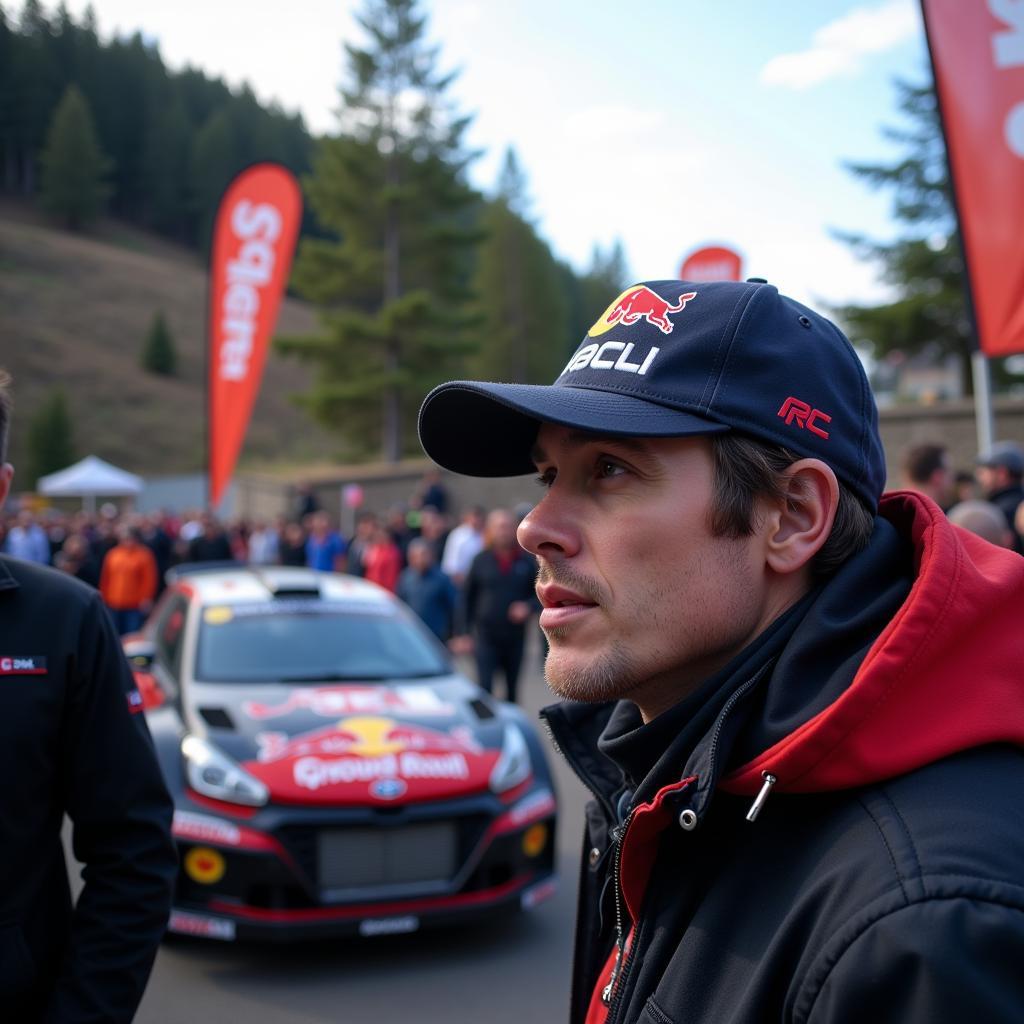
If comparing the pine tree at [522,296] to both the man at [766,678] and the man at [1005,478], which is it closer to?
the man at [1005,478]

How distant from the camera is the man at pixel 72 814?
1.93 m

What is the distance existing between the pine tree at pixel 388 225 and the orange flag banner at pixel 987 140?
30536 millimetres

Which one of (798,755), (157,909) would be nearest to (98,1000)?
(157,909)

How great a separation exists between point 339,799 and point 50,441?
48044 mm

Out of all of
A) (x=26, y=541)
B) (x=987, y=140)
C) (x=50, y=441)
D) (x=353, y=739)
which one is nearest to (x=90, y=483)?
(x=26, y=541)

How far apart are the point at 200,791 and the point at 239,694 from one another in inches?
30.0

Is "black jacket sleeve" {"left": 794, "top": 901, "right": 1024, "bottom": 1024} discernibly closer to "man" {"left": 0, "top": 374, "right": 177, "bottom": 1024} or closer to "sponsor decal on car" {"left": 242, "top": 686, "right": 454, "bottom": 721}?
"man" {"left": 0, "top": 374, "right": 177, "bottom": 1024}

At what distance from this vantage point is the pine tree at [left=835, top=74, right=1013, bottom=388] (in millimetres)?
20391

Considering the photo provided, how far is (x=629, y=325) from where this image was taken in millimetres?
1519

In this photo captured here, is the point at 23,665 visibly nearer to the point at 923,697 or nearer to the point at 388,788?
the point at 923,697

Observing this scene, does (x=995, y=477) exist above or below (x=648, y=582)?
below

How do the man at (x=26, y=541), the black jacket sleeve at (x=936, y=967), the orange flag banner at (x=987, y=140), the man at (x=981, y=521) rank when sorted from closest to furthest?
the black jacket sleeve at (x=936, y=967), the man at (x=981, y=521), the orange flag banner at (x=987, y=140), the man at (x=26, y=541)

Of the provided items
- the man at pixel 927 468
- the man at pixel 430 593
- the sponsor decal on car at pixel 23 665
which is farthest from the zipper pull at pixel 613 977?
the man at pixel 430 593

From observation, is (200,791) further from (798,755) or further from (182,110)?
(182,110)
